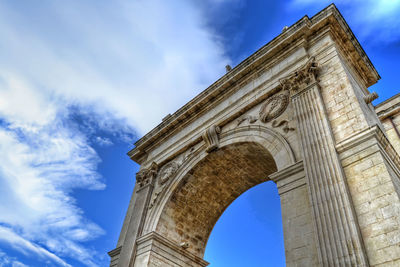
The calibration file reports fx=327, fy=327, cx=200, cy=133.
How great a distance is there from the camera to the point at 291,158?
29.5 ft

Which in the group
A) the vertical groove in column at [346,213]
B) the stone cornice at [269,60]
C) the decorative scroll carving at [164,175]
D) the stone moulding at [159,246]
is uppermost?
the stone cornice at [269,60]

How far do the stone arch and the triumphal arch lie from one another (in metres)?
0.04

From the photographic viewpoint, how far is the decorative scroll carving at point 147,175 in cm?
1401

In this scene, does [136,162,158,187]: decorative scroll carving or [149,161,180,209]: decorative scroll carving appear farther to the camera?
[136,162,158,187]: decorative scroll carving

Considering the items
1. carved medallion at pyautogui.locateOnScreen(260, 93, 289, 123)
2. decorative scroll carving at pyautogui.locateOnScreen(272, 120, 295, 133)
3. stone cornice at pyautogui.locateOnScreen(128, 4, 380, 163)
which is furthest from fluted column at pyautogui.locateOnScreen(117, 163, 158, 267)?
decorative scroll carving at pyautogui.locateOnScreen(272, 120, 295, 133)

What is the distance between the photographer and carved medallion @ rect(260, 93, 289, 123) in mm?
10500

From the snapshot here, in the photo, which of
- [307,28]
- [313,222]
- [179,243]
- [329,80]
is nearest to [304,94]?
[329,80]

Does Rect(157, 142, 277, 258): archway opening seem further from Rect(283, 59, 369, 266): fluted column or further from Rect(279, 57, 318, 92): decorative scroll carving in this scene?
Rect(283, 59, 369, 266): fluted column

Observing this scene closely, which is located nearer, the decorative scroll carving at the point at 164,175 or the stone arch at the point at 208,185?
the stone arch at the point at 208,185

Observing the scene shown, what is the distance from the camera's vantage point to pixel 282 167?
9219mm

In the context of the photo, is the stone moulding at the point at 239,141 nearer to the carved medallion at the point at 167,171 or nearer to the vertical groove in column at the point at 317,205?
the carved medallion at the point at 167,171

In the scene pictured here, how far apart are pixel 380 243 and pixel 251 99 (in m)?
6.80

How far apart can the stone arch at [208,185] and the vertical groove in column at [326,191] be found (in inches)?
84.0

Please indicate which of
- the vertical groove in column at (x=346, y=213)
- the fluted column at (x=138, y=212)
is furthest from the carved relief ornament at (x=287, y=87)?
the fluted column at (x=138, y=212)
